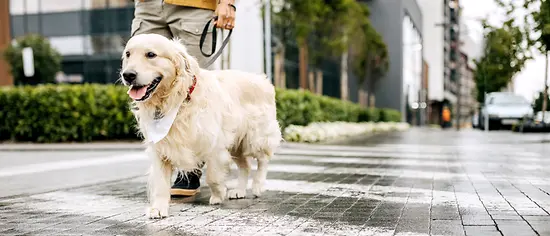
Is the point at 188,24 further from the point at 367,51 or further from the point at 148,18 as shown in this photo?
the point at 367,51

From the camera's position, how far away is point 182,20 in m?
5.46

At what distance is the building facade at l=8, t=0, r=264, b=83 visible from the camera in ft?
92.7

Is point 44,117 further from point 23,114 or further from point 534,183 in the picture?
point 534,183

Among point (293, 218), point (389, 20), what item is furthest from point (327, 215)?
point (389, 20)

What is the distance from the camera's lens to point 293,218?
417 centimetres

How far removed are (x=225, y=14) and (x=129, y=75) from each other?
143 centimetres

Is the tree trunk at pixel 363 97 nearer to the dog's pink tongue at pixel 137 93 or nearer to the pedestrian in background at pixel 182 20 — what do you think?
the pedestrian in background at pixel 182 20

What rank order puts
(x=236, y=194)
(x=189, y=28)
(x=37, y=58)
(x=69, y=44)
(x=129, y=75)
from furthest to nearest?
(x=69, y=44)
(x=37, y=58)
(x=189, y=28)
(x=236, y=194)
(x=129, y=75)

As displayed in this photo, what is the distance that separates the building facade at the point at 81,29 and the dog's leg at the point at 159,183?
2387cm

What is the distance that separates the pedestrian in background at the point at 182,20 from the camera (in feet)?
17.8

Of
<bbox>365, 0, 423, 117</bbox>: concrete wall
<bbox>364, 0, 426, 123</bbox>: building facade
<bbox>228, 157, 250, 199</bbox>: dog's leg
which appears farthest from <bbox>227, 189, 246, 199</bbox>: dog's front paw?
<bbox>365, 0, 423, 117</bbox>: concrete wall

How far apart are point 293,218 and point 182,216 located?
2.54 feet

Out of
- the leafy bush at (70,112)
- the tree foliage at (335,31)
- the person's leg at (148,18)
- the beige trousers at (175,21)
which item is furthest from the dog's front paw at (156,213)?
the tree foliage at (335,31)

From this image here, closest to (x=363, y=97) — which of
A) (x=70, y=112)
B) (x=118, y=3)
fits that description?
(x=118, y=3)
